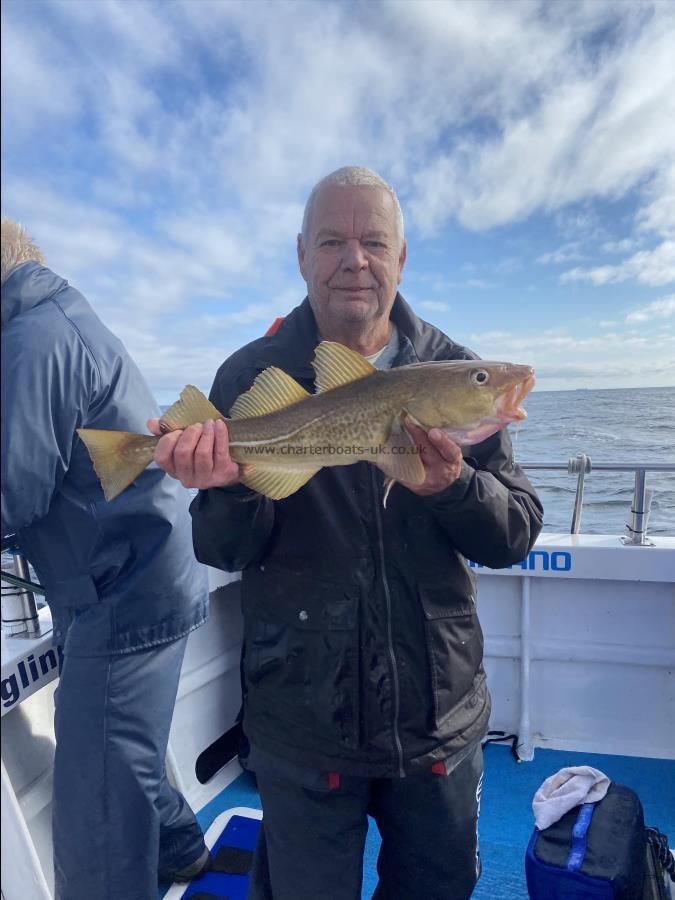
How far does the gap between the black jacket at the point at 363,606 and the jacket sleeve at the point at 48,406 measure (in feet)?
1.91

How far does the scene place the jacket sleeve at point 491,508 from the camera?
6.53 feet

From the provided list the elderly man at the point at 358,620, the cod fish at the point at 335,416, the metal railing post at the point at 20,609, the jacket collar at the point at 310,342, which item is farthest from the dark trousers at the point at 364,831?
the jacket collar at the point at 310,342

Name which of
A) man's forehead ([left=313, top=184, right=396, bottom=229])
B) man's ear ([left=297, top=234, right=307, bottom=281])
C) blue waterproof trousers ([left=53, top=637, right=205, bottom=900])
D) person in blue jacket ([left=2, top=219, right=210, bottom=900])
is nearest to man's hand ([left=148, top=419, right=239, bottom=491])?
person in blue jacket ([left=2, top=219, right=210, bottom=900])

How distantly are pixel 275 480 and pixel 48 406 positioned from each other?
86 centimetres

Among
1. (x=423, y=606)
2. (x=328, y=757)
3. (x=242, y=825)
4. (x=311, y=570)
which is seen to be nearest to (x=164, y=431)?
(x=311, y=570)

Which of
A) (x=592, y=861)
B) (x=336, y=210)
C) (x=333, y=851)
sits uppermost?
(x=336, y=210)

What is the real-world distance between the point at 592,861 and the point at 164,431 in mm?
2618

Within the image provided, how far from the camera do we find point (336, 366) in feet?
7.00

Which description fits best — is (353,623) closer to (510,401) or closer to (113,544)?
(510,401)

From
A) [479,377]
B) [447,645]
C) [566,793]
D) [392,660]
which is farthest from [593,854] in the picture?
[479,377]

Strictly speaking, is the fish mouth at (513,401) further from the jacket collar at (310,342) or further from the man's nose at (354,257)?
the man's nose at (354,257)

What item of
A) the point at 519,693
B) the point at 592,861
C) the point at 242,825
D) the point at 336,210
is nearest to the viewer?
the point at 336,210

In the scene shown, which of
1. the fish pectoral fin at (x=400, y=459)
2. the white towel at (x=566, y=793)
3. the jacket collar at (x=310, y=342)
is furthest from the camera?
the white towel at (x=566, y=793)

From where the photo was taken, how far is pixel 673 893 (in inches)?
111
